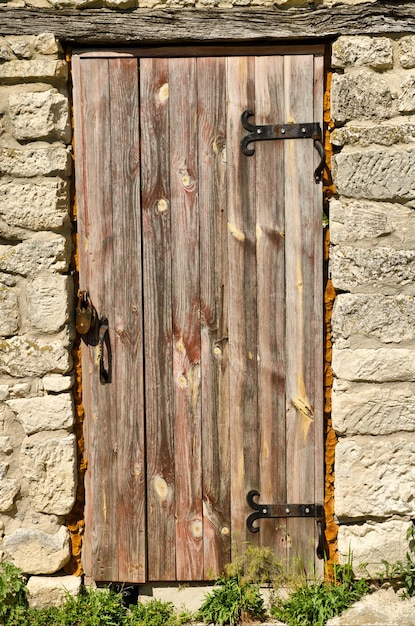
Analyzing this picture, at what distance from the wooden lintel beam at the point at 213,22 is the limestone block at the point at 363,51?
4 cm

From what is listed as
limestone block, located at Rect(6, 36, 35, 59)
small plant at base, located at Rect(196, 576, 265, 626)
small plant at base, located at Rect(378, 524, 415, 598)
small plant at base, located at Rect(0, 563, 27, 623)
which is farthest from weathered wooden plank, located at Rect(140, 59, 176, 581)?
small plant at base, located at Rect(378, 524, 415, 598)

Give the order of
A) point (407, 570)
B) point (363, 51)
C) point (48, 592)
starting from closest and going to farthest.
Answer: point (363, 51) < point (407, 570) < point (48, 592)

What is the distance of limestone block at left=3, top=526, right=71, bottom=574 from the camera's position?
309cm

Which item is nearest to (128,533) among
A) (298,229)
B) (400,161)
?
(298,229)

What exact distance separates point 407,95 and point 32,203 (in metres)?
1.65

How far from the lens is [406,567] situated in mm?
3023

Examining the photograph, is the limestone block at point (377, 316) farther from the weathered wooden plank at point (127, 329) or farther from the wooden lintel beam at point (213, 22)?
the wooden lintel beam at point (213, 22)

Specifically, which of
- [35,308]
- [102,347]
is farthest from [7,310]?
[102,347]

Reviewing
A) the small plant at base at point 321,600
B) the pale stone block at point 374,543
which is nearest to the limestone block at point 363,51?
the pale stone block at point 374,543

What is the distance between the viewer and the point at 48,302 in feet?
9.86

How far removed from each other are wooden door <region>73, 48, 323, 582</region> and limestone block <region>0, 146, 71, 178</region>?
159mm

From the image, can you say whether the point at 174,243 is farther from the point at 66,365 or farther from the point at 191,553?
the point at 191,553

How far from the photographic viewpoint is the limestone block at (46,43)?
9.63ft

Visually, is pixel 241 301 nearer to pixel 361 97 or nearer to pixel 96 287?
pixel 96 287
